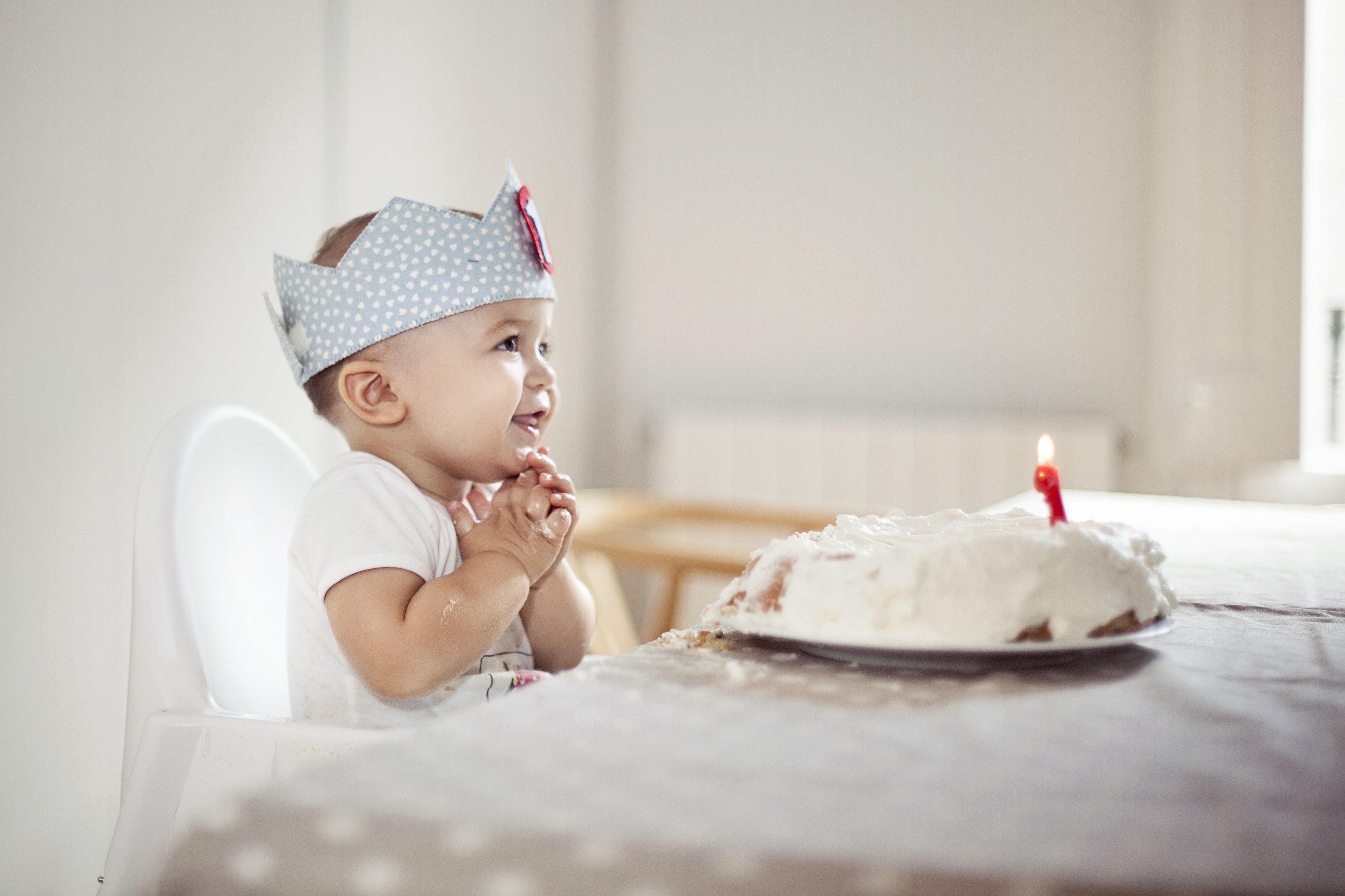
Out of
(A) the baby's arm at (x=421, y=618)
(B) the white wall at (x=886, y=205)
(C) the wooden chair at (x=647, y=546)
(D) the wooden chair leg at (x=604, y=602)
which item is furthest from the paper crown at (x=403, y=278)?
(B) the white wall at (x=886, y=205)

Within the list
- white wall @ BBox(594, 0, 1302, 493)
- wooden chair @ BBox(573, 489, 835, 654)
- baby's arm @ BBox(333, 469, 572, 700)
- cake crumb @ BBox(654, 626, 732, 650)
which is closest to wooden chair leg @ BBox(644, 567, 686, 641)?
wooden chair @ BBox(573, 489, 835, 654)

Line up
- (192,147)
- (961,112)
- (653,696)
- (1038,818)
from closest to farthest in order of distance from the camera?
1. (1038,818)
2. (653,696)
3. (192,147)
4. (961,112)

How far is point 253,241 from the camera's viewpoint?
1.49 m

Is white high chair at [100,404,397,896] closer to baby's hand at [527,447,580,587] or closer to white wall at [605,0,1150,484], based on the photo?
baby's hand at [527,447,580,587]

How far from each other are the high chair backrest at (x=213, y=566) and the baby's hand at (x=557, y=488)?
0.75ft

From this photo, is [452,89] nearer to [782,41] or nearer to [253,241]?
[253,241]

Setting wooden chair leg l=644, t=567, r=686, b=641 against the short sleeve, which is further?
wooden chair leg l=644, t=567, r=686, b=641

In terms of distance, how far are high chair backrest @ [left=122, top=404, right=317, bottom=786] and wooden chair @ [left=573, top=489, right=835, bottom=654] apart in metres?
0.90

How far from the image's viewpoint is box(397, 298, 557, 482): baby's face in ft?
2.78

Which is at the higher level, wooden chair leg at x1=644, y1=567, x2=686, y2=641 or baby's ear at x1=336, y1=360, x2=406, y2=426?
baby's ear at x1=336, y1=360, x2=406, y2=426

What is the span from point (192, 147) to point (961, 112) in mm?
1844

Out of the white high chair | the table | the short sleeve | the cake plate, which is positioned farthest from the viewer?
the short sleeve

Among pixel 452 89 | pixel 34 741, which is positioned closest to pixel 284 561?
pixel 34 741

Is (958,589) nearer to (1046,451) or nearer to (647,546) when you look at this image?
(1046,451)
